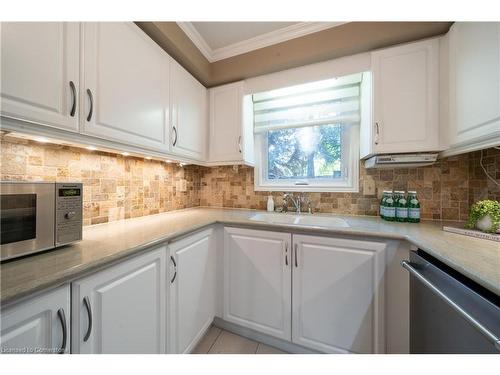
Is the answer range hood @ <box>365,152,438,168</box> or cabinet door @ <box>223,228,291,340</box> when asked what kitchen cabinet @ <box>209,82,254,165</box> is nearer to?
cabinet door @ <box>223,228,291,340</box>

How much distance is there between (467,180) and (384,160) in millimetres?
662

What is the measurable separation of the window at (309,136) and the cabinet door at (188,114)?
562 millimetres

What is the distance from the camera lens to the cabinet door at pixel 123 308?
2.10ft

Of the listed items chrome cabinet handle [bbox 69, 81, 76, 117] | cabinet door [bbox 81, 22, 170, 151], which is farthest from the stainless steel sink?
chrome cabinet handle [bbox 69, 81, 76, 117]

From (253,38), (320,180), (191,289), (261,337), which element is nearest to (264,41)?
(253,38)

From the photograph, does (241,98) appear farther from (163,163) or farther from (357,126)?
(357,126)

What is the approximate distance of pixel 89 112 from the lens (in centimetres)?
88

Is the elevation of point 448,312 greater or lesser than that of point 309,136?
lesser

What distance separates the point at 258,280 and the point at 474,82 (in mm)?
1675

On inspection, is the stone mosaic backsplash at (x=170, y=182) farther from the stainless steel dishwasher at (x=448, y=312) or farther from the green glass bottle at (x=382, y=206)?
the stainless steel dishwasher at (x=448, y=312)

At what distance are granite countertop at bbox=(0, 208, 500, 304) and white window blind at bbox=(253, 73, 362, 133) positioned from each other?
41.2 inches

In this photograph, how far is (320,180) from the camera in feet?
6.01

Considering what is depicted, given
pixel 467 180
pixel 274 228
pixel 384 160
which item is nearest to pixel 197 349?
pixel 274 228

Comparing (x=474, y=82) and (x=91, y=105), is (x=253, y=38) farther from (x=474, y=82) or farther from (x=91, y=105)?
(x=474, y=82)
